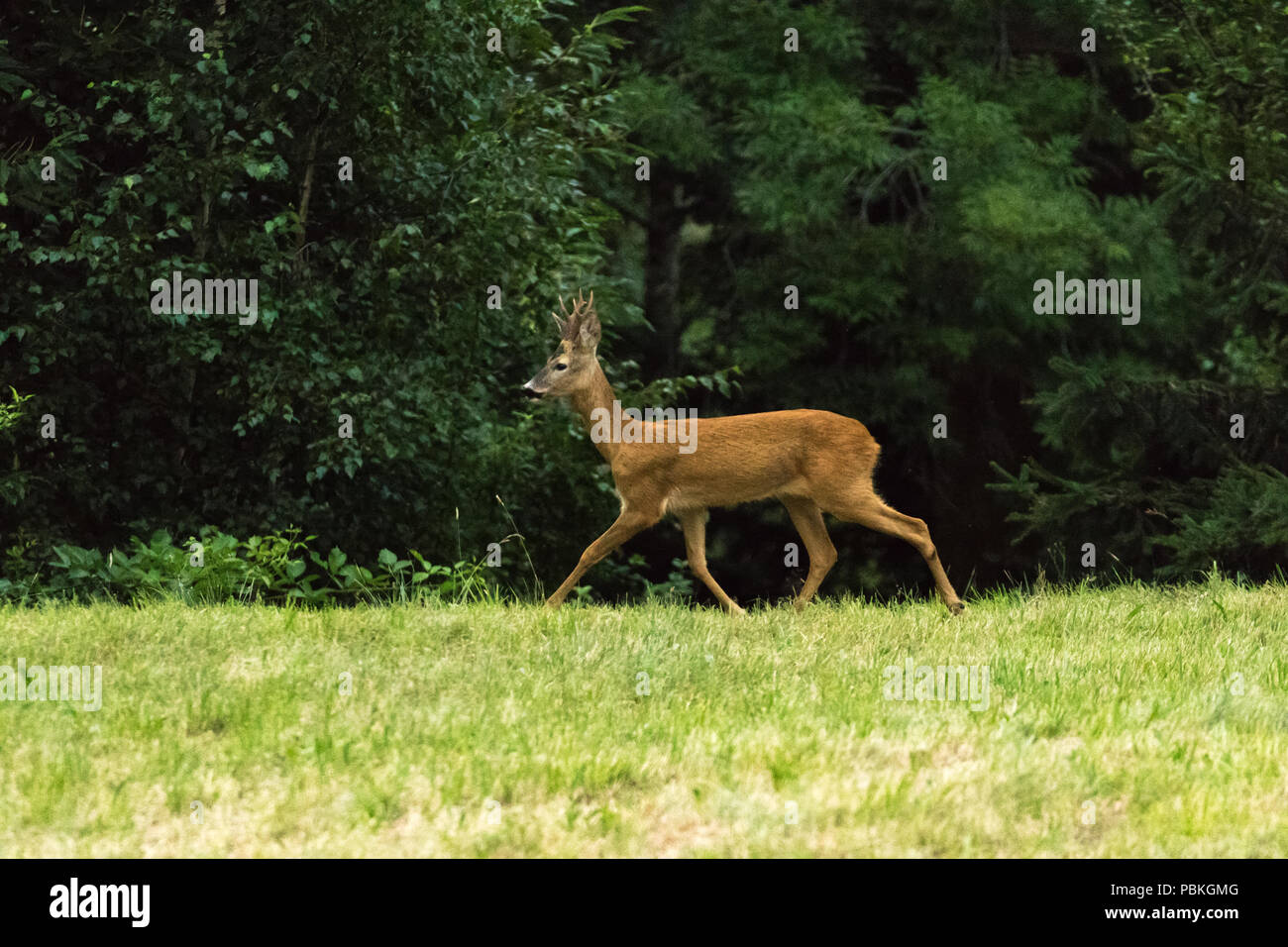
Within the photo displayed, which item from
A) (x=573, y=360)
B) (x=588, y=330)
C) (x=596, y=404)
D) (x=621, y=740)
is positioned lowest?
(x=621, y=740)

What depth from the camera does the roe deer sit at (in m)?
9.75

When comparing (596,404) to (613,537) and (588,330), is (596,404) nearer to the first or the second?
(588,330)

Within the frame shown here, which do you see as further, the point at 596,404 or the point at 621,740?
the point at 596,404

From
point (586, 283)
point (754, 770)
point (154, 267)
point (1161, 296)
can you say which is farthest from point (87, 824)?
point (1161, 296)

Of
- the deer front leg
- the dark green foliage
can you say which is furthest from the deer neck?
the dark green foliage

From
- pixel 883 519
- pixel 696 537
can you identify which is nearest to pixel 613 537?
pixel 696 537

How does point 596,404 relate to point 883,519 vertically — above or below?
above

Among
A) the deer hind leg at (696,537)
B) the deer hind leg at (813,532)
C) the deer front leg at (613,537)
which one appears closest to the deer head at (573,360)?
the deer front leg at (613,537)

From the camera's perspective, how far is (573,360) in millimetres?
9805

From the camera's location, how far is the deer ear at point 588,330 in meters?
9.83

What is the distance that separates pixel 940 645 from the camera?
26.1ft

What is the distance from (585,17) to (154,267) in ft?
29.6

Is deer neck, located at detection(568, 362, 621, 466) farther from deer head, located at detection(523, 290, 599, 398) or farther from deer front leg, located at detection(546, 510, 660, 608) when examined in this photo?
deer front leg, located at detection(546, 510, 660, 608)

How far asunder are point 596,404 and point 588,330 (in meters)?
0.43
